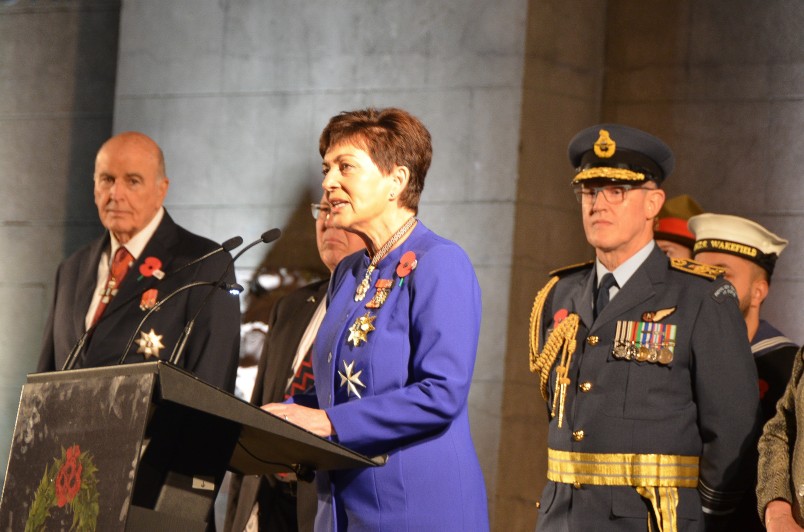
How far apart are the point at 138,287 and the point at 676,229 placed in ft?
6.73

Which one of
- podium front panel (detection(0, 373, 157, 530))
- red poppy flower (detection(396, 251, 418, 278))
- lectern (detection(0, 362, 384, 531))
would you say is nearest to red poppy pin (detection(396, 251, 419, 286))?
red poppy flower (detection(396, 251, 418, 278))

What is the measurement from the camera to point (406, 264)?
8.64 ft

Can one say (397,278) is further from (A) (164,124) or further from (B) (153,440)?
(A) (164,124)

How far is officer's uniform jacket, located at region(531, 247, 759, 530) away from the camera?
A: 317cm

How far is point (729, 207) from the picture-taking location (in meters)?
5.17

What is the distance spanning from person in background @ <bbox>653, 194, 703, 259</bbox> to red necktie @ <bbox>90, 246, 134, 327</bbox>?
1.99 metres

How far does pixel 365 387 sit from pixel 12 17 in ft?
14.7

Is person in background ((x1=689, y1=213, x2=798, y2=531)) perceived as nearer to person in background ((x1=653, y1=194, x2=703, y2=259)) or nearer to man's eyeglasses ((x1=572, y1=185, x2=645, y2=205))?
person in background ((x1=653, y1=194, x2=703, y2=259))

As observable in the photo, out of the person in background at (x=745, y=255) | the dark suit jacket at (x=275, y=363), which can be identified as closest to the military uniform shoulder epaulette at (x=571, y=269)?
the person in background at (x=745, y=255)

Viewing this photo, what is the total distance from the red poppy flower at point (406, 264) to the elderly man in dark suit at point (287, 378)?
3.28 feet

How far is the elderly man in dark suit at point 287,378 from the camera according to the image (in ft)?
12.9

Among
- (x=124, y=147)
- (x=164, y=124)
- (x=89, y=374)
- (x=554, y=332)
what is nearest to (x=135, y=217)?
(x=124, y=147)

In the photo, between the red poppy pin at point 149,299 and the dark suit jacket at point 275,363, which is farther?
the red poppy pin at point 149,299

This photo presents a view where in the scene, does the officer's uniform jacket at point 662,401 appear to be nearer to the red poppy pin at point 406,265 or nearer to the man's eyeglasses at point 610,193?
the man's eyeglasses at point 610,193
